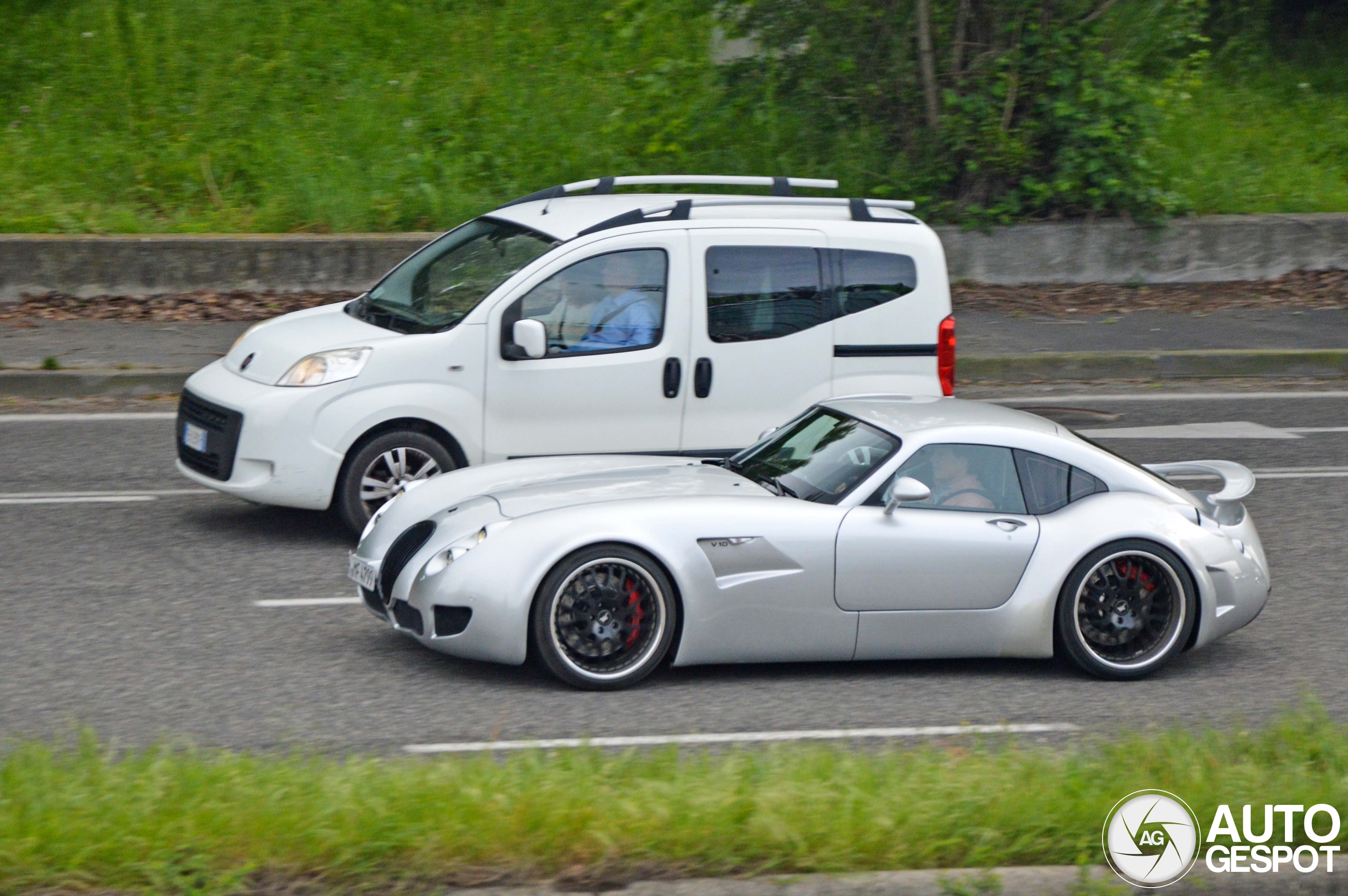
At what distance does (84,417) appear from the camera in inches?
442

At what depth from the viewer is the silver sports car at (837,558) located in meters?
5.91

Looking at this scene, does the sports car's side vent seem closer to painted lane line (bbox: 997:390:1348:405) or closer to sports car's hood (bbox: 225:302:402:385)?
sports car's hood (bbox: 225:302:402:385)

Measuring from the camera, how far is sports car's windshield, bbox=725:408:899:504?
6.39 meters

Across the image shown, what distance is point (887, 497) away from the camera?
Answer: 6242 mm

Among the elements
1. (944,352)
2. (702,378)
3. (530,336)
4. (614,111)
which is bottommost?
(702,378)

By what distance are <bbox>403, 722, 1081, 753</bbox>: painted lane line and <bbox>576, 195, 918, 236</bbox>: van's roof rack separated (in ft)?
12.0

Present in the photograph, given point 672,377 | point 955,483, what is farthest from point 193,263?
point 955,483

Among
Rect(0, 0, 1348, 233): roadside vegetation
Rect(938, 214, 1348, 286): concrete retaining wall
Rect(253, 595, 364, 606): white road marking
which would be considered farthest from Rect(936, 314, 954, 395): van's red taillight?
Rect(0, 0, 1348, 233): roadside vegetation

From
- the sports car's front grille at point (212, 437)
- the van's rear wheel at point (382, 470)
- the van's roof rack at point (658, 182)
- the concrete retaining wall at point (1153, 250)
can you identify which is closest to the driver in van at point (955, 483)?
the van's rear wheel at point (382, 470)

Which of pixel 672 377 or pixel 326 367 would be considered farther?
pixel 672 377

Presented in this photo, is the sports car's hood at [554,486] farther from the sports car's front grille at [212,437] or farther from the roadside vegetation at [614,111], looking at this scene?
the roadside vegetation at [614,111]

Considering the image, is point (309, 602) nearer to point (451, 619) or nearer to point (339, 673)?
point (339, 673)

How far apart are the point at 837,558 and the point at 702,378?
8.24 ft

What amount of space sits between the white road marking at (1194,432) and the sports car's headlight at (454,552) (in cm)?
646
